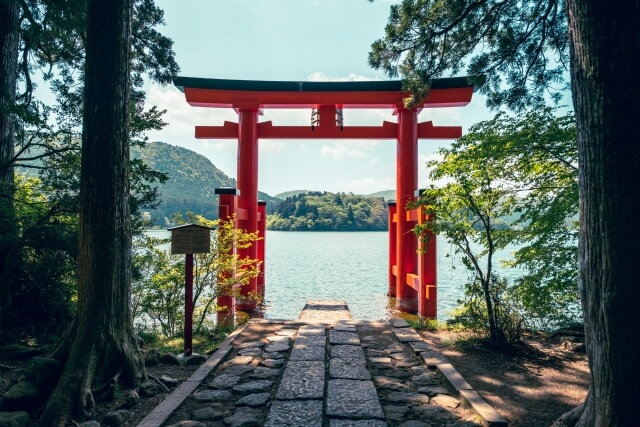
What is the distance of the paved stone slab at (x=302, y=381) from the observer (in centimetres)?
296

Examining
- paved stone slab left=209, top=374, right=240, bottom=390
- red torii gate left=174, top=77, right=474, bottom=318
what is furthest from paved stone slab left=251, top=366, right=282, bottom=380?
red torii gate left=174, top=77, right=474, bottom=318

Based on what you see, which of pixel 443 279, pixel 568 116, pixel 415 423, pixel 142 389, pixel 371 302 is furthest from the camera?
pixel 443 279

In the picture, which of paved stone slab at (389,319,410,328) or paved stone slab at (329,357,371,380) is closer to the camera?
paved stone slab at (329,357,371,380)

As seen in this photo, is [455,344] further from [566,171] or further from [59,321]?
[59,321]

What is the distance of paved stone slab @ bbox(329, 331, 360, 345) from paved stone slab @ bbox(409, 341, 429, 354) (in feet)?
2.07

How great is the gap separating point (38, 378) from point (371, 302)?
8327 mm

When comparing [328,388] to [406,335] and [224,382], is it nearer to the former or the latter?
[224,382]

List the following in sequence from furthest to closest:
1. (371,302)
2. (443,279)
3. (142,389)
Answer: (443,279), (371,302), (142,389)

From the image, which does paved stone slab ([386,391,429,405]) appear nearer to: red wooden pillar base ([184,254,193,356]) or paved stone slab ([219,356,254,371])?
paved stone slab ([219,356,254,371])

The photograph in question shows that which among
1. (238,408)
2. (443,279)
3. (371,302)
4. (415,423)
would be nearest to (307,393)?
(238,408)

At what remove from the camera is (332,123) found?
9039mm

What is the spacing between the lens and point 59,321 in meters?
4.53

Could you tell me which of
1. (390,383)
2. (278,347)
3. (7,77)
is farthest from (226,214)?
(390,383)

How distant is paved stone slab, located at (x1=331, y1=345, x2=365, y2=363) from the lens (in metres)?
4.02
